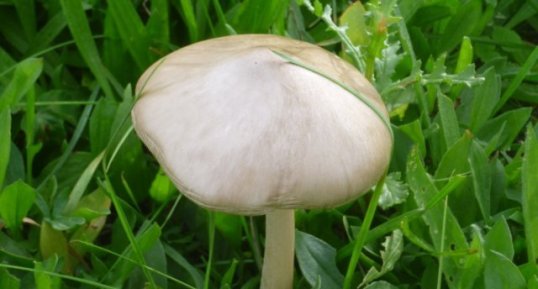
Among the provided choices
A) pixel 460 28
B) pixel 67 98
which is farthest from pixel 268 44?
pixel 460 28

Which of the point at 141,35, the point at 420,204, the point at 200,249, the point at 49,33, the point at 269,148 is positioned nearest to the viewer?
the point at 269,148

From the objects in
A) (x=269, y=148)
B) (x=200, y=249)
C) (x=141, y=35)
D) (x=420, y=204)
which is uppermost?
(x=269, y=148)

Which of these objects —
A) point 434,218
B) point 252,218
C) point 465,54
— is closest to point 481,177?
point 434,218

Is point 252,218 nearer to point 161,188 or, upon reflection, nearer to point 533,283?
point 161,188

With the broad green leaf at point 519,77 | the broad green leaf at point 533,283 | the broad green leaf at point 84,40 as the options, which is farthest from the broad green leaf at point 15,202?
the broad green leaf at point 519,77

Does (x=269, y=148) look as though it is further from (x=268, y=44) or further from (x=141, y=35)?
(x=141, y=35)

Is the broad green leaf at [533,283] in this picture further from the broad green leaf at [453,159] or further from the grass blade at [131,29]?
the grass blade at [131,29]
